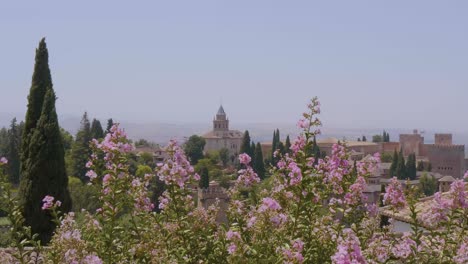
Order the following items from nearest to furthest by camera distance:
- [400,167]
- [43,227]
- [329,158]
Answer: [329,158] → [43,227] → [400,167]

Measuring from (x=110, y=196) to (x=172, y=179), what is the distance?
414 mm

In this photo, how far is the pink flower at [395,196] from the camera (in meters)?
3.65

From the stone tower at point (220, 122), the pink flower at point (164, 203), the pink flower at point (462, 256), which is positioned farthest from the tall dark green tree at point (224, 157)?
the pink flower at point (462, 256)

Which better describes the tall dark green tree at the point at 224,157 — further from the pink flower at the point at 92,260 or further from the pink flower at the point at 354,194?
the pink flower at the point at 92,260

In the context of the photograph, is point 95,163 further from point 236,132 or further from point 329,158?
point 236,132

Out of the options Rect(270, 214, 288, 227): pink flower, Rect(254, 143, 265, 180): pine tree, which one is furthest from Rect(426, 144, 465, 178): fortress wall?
Rect(270, 214, 288, 227): pink flower

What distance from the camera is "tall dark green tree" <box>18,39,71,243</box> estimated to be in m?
15.7

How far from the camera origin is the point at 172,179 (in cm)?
380

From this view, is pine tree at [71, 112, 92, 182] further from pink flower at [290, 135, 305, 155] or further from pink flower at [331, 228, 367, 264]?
pink flower at [331, 228, 367, 264]

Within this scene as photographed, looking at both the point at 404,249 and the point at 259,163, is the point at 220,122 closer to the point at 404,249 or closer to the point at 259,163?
the point at 259,163

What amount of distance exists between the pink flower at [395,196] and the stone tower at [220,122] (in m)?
106

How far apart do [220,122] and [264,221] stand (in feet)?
352

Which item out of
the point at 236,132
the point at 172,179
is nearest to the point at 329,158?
the point at 172,179

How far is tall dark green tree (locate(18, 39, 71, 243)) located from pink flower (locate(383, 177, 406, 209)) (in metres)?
12.9
